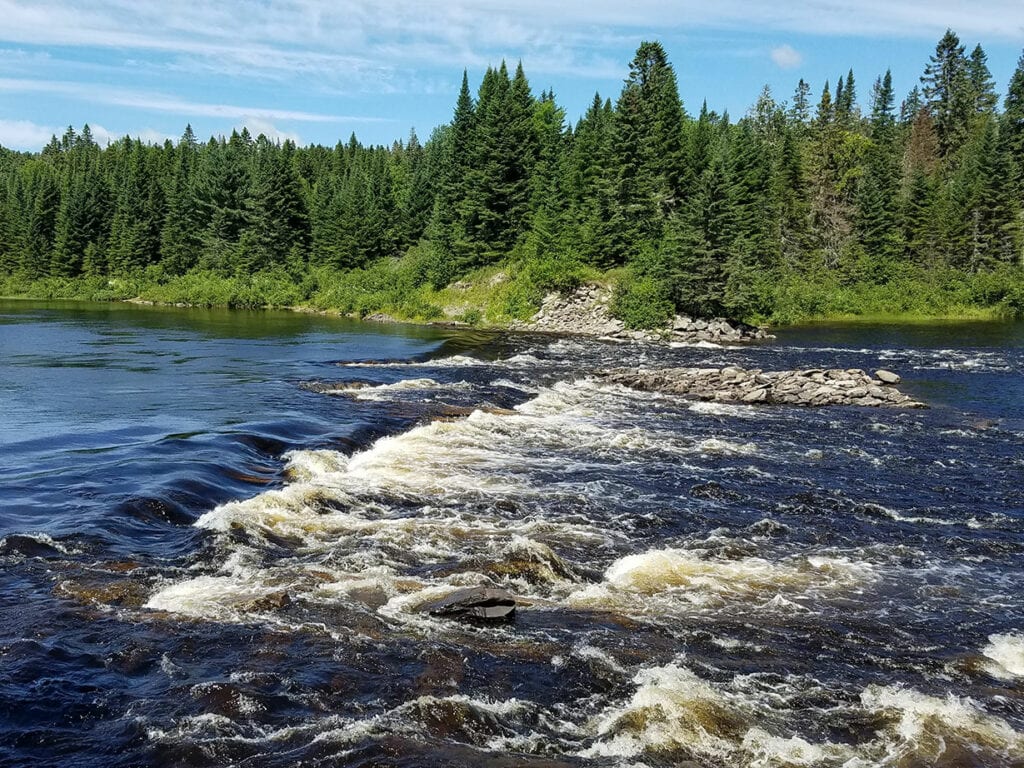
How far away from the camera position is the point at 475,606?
38.2ft

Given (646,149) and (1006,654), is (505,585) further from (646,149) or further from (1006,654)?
(646,149)

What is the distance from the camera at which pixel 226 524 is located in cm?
1508

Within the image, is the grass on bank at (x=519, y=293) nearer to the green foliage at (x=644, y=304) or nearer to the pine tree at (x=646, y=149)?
the green foliage at (x=644, y=304)

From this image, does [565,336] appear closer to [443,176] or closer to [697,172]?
[697,172]

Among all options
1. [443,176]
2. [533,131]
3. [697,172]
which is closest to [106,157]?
[443,176]

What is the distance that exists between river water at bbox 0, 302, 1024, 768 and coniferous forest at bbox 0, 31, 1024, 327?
35.6 m

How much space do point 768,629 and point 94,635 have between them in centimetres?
912

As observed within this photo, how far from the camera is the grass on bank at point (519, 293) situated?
6381 centimetres

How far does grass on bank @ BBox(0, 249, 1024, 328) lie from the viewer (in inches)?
2512

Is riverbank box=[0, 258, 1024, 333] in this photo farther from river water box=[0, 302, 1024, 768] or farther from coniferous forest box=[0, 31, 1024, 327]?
river water box=[0, 302, 1024, 768]

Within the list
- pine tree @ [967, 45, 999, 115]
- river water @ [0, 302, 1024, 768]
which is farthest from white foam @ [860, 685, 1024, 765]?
pine tree @ [967, 45, 999, 115]

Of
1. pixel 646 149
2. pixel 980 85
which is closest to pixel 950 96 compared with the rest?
pixel 980 85

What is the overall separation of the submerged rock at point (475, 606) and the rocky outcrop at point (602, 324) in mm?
43950

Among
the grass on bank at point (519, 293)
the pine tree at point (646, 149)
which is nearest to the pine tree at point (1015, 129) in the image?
the grass on bank at point (519, 293)
